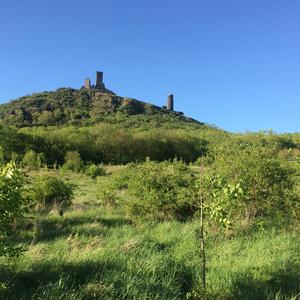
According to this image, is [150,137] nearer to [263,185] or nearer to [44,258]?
[263,185]

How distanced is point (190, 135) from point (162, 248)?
5311cm

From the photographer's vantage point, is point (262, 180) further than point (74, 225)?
Yes

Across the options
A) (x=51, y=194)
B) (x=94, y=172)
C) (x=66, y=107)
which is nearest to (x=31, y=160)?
(x=94, y=172)

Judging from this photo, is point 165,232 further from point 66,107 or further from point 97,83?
point 97,83

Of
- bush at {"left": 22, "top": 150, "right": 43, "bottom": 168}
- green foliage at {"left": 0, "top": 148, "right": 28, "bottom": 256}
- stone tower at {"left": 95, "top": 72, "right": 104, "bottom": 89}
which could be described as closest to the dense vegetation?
green foliage at {"left": 0, "top": 148, "right": 28, "bottom": 256}

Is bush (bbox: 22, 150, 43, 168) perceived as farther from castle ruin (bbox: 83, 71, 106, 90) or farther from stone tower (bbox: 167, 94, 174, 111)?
stone tower (bbox: 167, 94, 174, 111)

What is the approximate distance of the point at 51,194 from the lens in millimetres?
14641

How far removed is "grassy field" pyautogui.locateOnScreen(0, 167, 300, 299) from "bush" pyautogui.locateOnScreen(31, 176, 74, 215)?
12.0 feet

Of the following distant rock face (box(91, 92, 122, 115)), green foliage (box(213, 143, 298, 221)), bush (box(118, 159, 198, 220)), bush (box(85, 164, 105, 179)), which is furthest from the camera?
distant rock face (box(91, 92, 122, 115))

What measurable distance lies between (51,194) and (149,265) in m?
8.22

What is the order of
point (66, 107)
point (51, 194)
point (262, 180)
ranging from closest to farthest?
1. point (262, 180)
2. point (51, 194)
3. point (66, 107)

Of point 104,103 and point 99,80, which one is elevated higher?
point 99,80

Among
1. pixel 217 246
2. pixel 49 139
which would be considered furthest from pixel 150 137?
pixel 217 246

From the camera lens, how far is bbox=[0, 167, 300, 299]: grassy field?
6078 mm
